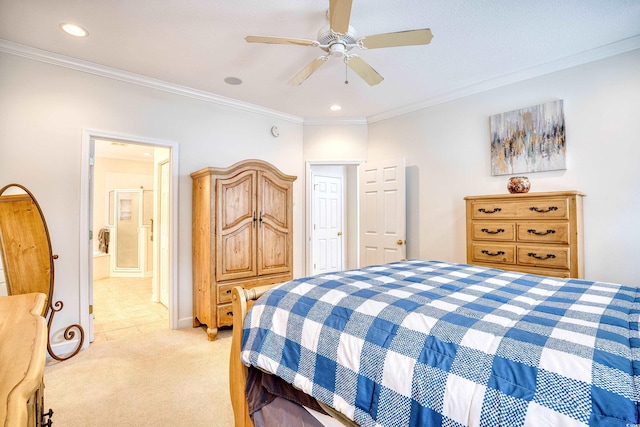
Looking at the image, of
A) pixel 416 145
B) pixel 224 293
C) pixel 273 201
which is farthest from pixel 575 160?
pixel 224 293

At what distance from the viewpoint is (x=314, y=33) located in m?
2.46

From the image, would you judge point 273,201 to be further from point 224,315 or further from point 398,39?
point 398,39

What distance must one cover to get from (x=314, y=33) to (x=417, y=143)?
2.07 metres

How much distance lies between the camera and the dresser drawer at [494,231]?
2789 millimetres

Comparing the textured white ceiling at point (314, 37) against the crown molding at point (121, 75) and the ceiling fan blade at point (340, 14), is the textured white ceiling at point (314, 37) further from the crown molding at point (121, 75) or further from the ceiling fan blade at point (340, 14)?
the ceiling fan blade at point (340, 14)

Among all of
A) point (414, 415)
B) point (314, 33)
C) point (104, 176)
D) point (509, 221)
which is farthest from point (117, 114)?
point (104, 176)

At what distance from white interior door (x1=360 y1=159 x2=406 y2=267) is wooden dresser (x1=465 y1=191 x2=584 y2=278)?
0.98 meters

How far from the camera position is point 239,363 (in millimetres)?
1502

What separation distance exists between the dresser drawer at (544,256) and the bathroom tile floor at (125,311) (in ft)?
11.9

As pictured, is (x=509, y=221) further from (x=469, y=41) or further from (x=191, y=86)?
(x=191, y=86)

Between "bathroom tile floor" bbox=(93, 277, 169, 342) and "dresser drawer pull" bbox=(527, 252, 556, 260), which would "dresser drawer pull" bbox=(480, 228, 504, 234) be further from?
"bathroom tile floor" bbox=(93, 277, 169, 342)

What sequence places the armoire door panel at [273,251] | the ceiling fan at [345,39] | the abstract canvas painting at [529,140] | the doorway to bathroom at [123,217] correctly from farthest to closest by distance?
the doorway to bathroom at [123,217] < the armoire door panel at [273,251] < the abstract canvas painting at [529,140] < the ceiling fan at [345,39]

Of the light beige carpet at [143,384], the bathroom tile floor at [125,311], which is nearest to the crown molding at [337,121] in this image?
the light beige carpet at [143,384]

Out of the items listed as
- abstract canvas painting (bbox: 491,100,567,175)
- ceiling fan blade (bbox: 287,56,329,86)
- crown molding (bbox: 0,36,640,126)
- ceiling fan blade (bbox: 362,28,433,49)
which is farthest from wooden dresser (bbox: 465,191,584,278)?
ceiling fan blade (bbox: 287,56,329,86)
